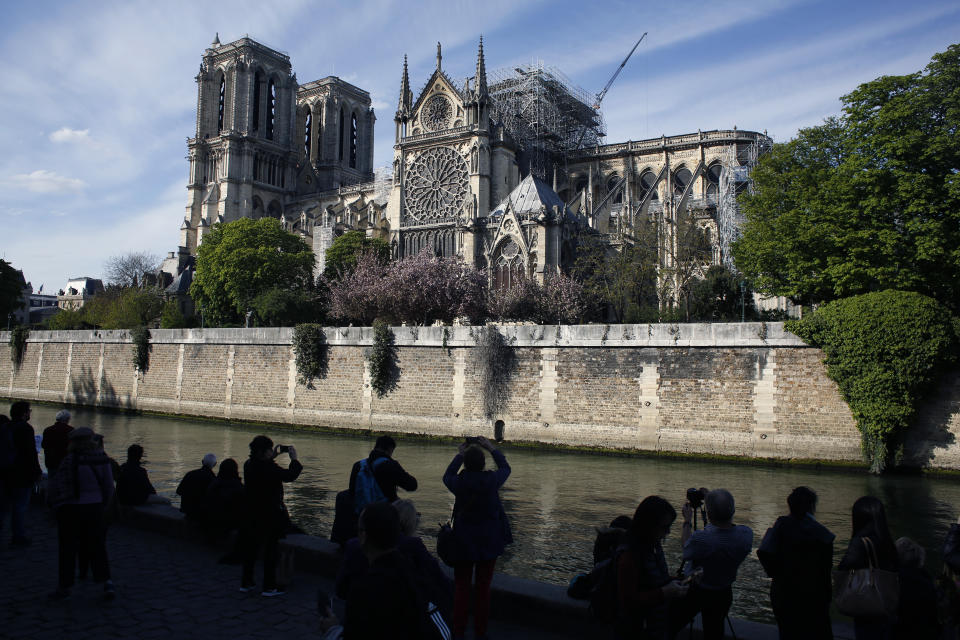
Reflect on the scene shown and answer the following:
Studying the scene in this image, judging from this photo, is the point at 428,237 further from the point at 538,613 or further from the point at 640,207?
the point at 538,613

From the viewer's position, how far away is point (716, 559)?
4.46 m

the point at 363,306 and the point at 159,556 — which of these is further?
the point at 363,306

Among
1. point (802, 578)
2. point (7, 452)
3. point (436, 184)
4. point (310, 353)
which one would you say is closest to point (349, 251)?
point (436, 184)

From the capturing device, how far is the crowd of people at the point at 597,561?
10.9ft

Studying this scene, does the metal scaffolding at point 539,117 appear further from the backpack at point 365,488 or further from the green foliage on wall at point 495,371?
the backpack at point 365,488

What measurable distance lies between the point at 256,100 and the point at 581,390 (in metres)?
56.6

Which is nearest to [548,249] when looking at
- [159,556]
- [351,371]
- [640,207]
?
[640,207]

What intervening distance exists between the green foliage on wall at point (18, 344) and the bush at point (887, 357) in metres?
42.9

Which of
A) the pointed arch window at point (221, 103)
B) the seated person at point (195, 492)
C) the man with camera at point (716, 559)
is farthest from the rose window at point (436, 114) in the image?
the man with camera at point (716, 559)

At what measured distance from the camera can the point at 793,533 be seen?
4.41 m

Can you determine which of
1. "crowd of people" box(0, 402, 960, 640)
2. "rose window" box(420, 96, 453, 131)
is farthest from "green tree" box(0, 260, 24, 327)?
"crowd of people" box(0, 402, 960, 640)

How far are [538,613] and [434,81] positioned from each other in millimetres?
46152

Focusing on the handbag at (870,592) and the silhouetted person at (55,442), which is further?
the silhouetted person at (55,442)

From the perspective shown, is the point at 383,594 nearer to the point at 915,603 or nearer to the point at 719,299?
the point at 915,603
